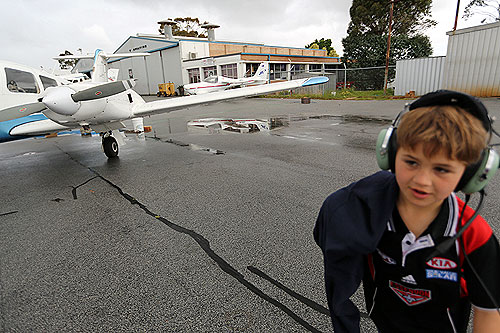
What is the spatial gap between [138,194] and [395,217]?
4551mm

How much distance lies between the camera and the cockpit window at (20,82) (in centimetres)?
587

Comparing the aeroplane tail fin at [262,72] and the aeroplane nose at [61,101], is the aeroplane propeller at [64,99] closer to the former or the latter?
the aeroplane nose at [61,101]

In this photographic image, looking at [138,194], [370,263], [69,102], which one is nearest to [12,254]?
[138,194]

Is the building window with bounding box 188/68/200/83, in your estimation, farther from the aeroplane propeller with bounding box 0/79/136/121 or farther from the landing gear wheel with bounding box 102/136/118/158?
the aeroplane propeller with bounding box 0/79/136/121

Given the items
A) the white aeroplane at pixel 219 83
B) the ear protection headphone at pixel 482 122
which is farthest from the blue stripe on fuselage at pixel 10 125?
the white aeroplane at pixel 219 83

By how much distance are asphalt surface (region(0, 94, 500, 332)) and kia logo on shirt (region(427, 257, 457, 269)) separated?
1.17m

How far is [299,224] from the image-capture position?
349 centimetres

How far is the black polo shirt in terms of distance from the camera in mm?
1001

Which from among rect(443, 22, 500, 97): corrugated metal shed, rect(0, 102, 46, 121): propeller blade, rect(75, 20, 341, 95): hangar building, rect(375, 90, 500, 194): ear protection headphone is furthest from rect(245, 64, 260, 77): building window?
rect(375, 90, 500, 194): ear protection headphone

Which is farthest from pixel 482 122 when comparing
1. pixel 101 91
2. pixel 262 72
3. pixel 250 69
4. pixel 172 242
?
pixel 250 69

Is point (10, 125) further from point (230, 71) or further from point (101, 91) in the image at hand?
point (230, 71)

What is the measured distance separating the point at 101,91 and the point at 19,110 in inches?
71.7

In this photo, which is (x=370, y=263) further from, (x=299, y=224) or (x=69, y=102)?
(x=69, y=102)

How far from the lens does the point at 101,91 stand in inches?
233
